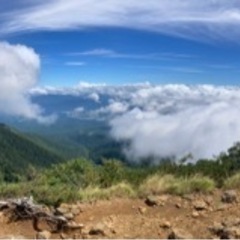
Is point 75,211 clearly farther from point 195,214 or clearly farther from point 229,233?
point 229,233

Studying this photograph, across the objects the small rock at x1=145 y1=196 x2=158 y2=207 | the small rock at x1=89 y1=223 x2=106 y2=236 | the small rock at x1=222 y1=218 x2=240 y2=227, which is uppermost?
the small rock at x1=145 y1=196 x2=158 y2=207

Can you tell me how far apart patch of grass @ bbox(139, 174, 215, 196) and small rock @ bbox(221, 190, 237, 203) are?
27.3 inches

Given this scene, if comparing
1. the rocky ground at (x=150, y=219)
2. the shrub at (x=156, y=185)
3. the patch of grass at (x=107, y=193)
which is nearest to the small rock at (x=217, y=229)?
the rocky ground at (x=150, y=219)

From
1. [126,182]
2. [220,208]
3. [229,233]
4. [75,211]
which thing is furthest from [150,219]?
[126,182]

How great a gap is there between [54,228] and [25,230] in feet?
2.80

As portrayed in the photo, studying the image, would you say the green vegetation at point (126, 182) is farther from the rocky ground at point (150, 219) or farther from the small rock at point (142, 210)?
the small rock at point (142, 210)

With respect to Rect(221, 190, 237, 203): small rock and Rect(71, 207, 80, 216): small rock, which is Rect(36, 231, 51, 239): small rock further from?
Rect(221, 190, 237, 203): small rock

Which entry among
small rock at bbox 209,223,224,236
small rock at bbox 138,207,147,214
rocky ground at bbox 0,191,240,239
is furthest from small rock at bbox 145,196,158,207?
small rock at bbox 209,223,224,236

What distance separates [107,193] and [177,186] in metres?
2.10

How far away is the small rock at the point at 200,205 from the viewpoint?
15383 mm

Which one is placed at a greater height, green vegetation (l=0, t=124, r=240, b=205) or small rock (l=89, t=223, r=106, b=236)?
green vegetation (l=0, t=124, r=240, b=205)

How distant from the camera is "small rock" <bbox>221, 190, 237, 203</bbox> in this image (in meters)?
15.7

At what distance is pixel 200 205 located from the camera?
50.8 feet

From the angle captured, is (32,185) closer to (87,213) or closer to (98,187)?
(98,187)
